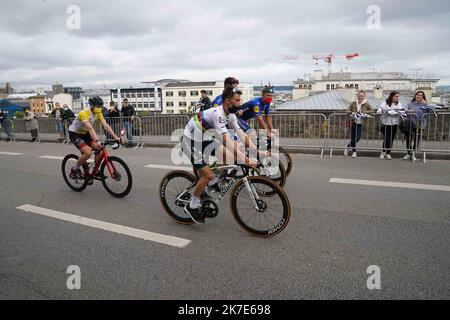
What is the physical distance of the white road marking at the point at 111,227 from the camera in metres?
4.14

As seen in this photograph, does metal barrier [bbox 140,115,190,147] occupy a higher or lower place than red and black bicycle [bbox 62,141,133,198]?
higher

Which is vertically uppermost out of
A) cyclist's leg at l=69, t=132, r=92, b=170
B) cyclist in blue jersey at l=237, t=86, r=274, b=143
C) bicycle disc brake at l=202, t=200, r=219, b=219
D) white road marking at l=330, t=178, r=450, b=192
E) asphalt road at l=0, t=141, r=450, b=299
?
cyclist in blue jersey at l=237, t=86, r=274, b=143

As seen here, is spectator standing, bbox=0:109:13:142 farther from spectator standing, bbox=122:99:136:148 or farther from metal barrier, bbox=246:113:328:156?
metal barrier, bbox=246:113:328:156

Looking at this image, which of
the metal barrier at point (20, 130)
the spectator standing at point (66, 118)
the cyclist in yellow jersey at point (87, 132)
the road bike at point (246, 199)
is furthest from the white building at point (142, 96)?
the road bike at point (246, 199)

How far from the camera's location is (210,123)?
13.6ft

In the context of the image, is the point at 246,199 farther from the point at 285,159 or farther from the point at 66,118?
the point at 66,118

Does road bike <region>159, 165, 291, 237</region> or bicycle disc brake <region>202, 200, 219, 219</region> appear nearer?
road bike <region>159, 165, 291, 237</region>

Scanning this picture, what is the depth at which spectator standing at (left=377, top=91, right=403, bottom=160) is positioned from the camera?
9359 mm

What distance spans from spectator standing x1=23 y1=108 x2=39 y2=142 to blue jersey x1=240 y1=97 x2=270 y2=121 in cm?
1401

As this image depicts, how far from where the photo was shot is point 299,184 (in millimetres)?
6645

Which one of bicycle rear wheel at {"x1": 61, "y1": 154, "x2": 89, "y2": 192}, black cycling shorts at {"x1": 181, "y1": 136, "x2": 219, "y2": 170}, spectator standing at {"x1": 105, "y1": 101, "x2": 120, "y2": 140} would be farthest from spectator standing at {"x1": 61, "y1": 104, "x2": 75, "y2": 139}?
black cycling shorts at {"x1": 181, "y1": 136, "x2": 219, "y2": 170}
